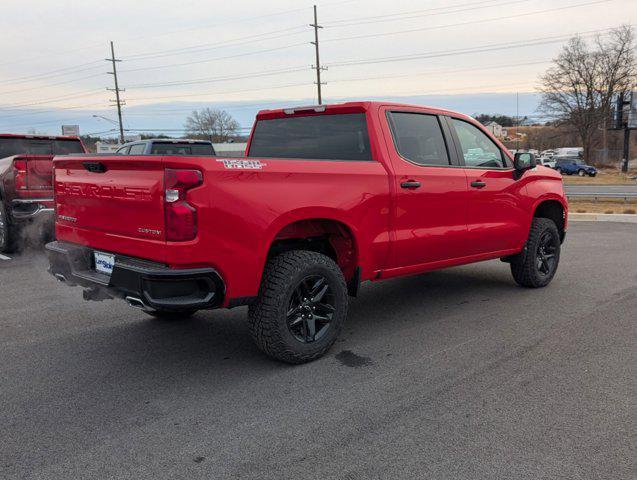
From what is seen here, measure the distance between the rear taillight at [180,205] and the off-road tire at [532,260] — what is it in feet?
13.5

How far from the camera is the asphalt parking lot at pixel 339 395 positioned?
2.75 m

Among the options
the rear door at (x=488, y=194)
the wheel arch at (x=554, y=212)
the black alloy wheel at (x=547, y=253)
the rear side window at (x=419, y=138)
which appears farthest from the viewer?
the wheel arch at (x=554, y=212)

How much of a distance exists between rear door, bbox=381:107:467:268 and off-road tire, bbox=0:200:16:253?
655 centimetres

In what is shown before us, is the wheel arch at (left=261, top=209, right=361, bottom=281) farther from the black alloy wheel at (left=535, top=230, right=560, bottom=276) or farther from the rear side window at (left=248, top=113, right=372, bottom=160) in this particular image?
the black alloy wheel at (left=535, top=230, right=560, bottom=276)

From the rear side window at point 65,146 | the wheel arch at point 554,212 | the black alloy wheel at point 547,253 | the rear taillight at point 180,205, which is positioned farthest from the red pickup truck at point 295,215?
the rear side window at point 65,146

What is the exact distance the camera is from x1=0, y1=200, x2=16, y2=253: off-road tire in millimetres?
8430

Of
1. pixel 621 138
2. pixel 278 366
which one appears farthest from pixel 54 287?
pixel 621 138

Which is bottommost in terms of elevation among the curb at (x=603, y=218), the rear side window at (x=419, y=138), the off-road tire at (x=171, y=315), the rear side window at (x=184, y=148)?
the curb at (x=603, y=218)

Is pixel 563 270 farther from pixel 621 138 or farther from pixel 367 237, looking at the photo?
pixel 621 138

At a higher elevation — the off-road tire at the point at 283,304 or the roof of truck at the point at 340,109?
the roof of truck at the point at 340,109

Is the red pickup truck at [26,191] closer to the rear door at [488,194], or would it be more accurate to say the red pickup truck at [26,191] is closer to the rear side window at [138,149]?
the rear side window at [138,149]

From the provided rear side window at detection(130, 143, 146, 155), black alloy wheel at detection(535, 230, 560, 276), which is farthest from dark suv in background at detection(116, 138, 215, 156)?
black alloy wheel at detection(535, 230, 560, 276)

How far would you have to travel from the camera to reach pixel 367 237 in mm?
4352

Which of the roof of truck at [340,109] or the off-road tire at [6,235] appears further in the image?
the off-road tire at [6,235]
